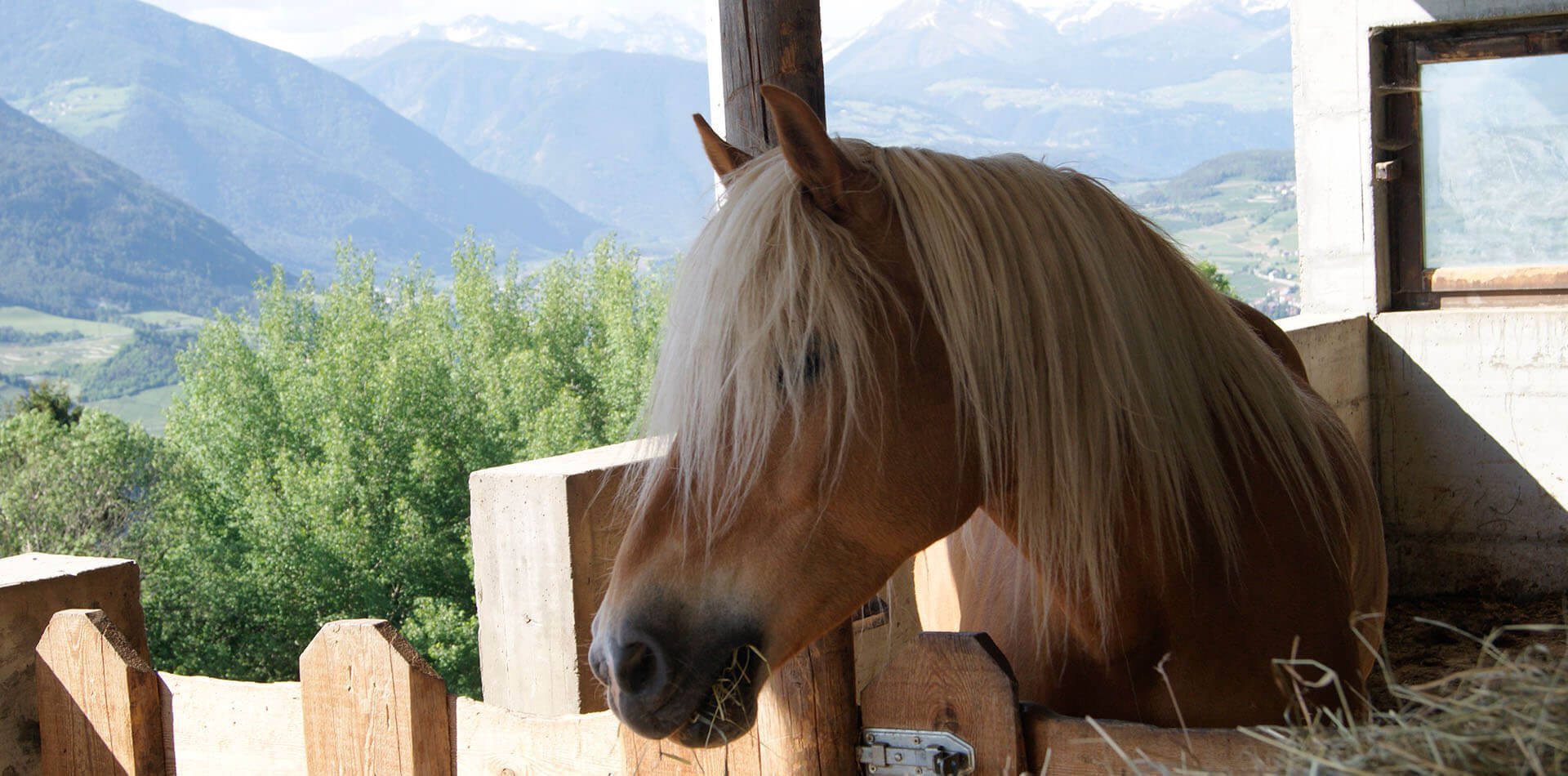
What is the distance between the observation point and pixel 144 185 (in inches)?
5276

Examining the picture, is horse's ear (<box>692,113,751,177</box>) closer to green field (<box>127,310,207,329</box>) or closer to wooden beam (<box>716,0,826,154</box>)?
wooden beam (<box>716,0,826,154</box>)

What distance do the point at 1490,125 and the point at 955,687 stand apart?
4.99 metres

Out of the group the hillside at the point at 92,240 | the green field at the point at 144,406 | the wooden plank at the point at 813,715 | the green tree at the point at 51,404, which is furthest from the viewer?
the hillside at the point at 92,240

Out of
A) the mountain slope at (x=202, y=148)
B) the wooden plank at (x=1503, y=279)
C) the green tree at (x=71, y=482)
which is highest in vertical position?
the mountain slope at (x=202, y=148)

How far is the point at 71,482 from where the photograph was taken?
31.2 m

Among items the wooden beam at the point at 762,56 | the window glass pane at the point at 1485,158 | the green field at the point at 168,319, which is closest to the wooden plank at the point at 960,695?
the wooden beam at the point at 762,56

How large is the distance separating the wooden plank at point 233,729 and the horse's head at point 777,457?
2.09 ft

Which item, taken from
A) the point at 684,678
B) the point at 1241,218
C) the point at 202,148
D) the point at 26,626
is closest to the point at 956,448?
the point at 684,678

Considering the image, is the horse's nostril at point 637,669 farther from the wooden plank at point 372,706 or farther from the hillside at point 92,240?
the hillside at point 92,240

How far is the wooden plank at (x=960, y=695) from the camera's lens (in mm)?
1100

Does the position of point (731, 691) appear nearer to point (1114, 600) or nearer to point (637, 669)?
point (637, 669)

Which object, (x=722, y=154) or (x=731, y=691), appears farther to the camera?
(x=722, y=154)

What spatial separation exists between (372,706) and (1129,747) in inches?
34.0

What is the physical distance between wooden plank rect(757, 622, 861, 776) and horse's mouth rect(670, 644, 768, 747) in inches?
5.6
